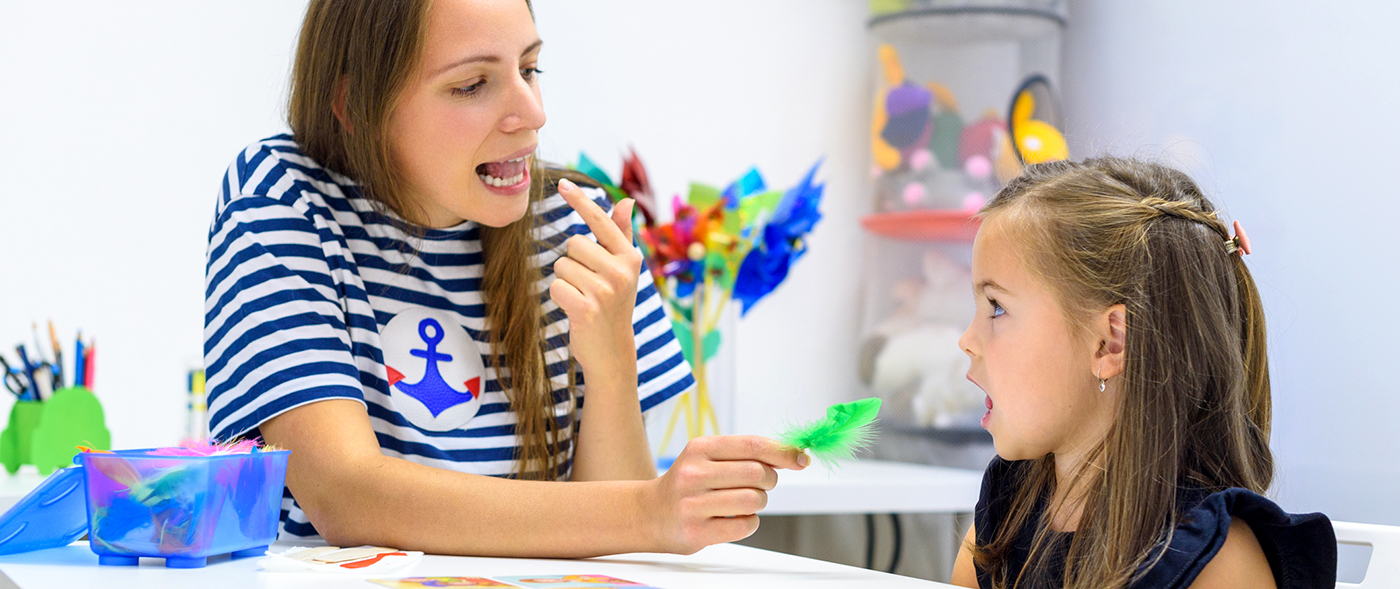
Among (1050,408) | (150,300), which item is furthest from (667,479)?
(150,300)

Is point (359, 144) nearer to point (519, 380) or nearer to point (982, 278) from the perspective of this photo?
point (519, 380)

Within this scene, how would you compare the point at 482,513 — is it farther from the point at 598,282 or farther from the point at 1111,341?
the point at 1111,341

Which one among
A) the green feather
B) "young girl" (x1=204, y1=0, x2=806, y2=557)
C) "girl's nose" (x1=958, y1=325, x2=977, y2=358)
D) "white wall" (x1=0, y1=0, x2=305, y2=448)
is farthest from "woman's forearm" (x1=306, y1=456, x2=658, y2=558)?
"white wall" (x1=0, y1=0, x2=305, y2=448)

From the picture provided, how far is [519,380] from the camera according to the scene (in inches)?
38.5

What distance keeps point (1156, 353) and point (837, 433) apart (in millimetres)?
208

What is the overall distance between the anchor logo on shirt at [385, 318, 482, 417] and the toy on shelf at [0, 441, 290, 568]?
0.21 metres

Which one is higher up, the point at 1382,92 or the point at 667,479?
the point at 1382,92

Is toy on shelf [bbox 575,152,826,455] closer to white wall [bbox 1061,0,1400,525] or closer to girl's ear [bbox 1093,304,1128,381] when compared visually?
white wall [bbox 1061,0,1400,525]

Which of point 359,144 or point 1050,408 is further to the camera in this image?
point 359,144

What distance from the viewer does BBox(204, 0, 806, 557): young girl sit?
30.7 inches

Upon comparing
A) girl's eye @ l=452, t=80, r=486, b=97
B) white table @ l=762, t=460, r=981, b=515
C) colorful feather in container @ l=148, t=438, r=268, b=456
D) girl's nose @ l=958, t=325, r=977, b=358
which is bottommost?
white table @ l=762, t=460, r=981, b=515

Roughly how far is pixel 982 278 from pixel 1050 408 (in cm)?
10

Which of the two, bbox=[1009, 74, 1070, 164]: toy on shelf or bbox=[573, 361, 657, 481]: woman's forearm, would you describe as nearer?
bbox=[573, 361, 657, 481]: woman's forearm

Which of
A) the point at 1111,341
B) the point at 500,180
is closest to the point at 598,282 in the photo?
the point at 500,180
